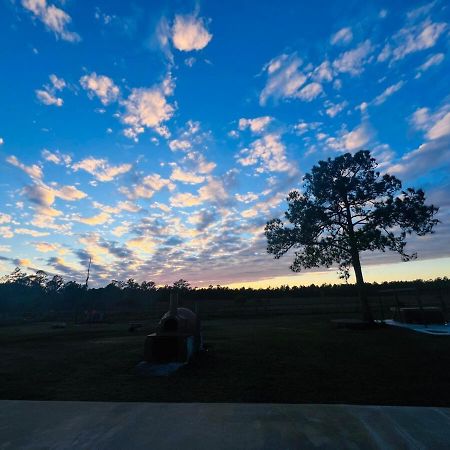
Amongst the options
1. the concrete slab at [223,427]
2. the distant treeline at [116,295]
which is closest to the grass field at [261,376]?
the concrete slab at [223,427]

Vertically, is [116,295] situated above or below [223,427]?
above

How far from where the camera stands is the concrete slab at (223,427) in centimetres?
317

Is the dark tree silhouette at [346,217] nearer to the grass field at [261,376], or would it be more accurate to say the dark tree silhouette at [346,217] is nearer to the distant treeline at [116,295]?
the grass field at [261,376]

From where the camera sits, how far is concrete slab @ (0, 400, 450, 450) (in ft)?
10.4

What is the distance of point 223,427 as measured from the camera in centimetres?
361

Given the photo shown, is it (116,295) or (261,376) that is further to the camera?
(116,295)

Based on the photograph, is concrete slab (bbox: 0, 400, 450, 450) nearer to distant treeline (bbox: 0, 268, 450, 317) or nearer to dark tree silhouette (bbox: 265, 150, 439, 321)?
dark tree silhouette (bbox: 265, 150, 439, 321)

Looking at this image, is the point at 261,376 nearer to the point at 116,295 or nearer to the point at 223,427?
the point at 223,427

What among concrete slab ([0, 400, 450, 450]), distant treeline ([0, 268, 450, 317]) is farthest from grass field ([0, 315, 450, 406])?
distant treeline ([0, 268, 450, 317])

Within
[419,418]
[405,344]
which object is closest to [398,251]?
[405,344]

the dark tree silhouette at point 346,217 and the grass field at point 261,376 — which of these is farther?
the dark tree silhouette at point 346,217

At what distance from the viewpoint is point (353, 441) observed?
124 inches

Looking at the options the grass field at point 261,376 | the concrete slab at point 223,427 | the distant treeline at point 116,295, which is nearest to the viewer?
the concrete slab at point 223,427

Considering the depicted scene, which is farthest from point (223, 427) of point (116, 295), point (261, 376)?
point (116, 295)
